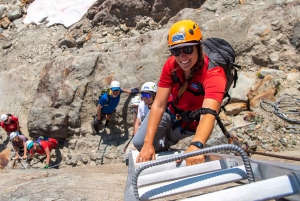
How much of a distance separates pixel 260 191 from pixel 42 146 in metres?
8.85

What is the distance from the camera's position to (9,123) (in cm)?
1012

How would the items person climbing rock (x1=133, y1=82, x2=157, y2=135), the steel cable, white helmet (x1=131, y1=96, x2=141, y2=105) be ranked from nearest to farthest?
person climbing rock (x1=133, y1=82, x2=157, y2=135) → the steel cable → white helmet (x1=131, y1=96, x2=141, y2=105)

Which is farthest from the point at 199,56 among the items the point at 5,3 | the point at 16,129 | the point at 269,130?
the point at 5,3

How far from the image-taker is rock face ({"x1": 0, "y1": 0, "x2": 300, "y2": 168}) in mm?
8109

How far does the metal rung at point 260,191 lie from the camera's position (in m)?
1.59

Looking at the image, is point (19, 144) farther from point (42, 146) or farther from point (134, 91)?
point (134, 91)

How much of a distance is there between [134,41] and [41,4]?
259 inches

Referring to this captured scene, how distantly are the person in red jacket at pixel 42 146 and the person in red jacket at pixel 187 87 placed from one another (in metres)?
6.68

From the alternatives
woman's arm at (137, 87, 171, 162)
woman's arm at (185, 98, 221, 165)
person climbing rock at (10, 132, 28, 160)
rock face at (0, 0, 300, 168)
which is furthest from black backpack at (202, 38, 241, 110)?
person climbing rock at (10, 132, 28, 160)

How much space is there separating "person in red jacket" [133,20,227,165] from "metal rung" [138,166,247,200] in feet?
1.76

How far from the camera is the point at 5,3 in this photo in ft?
49.1

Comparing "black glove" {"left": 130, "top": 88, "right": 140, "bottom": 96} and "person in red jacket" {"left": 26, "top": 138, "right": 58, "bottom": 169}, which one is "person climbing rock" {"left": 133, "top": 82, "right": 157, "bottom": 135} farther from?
"person in red jacket" {"left": 26, "top": 138, "right": 58, "bottom": 169}

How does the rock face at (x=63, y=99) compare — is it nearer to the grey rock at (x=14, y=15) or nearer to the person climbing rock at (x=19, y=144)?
the person climbing rock at (x=19, y=144)

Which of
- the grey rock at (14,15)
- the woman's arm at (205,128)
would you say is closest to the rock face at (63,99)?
the grey rock at (14,15)
